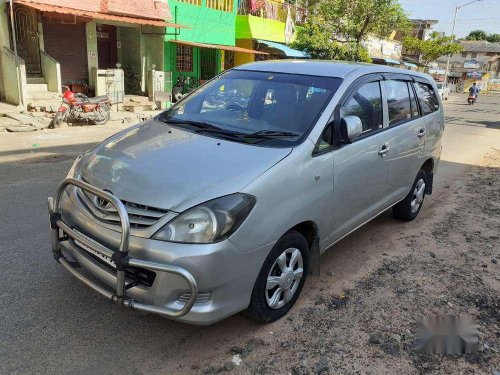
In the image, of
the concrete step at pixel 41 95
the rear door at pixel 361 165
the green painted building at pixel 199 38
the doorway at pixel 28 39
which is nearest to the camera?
the rear door at pixel 361 165

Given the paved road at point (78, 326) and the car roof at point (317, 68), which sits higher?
the car roof at point (317, 68)

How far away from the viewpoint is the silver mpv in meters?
2.48

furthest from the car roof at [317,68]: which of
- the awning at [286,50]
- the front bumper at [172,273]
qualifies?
the awning at [286,50]

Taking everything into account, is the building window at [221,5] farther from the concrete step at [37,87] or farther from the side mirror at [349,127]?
the side mirror at [349,127]

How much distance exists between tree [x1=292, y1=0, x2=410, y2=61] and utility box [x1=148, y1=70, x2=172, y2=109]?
840 centimetres

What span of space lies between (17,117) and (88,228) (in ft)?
33.4

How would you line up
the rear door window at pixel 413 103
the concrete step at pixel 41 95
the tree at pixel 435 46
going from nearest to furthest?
the rear door window at pixel 413 103 < the concrete step at pixel 41 95 < the tree at pixel 435 46

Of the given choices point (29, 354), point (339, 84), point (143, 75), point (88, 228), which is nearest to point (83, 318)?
point (29, 354)

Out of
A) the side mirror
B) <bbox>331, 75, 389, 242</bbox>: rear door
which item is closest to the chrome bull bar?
<bbox>331, 75, 389, 242</bbox>: rear door

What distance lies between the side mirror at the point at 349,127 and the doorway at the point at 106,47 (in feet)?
50.2

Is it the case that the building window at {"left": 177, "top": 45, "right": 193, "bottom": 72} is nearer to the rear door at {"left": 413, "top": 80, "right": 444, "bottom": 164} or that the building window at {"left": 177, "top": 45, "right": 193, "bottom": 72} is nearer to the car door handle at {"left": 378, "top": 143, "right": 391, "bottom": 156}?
the rear door at {"left": 413, "top": 80, "right": 444, "bottom": 164}

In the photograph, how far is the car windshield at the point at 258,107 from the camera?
3324mm

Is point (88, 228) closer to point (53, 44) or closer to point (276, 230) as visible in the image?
point (276, 230)

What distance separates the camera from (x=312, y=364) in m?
2.74
